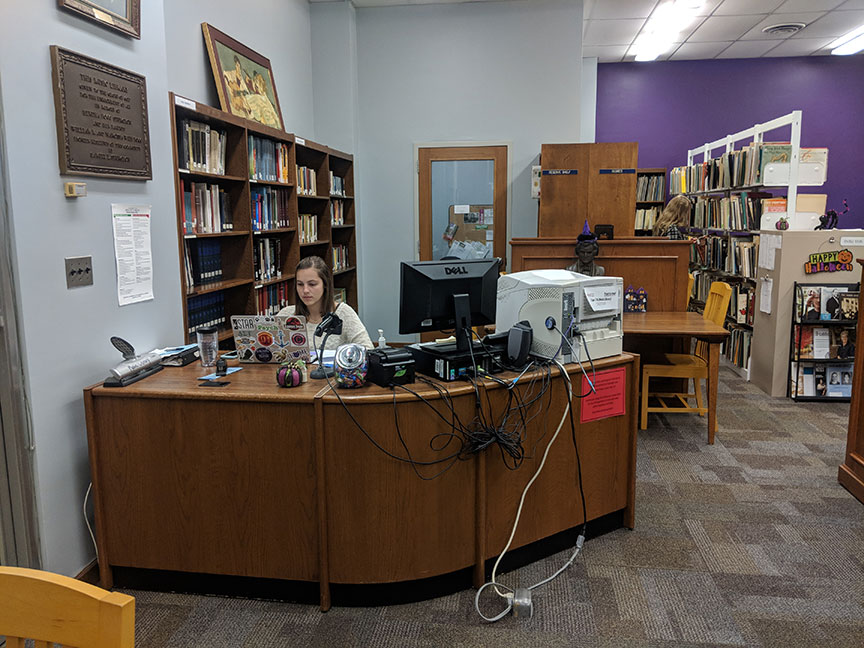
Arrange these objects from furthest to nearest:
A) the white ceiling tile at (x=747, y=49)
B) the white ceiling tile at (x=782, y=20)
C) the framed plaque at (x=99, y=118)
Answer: the white ceiling tile at (x=747, y=49) < the white ceiling tile at (x=782, y=20) < the framed plaque at (x=99, y=118)

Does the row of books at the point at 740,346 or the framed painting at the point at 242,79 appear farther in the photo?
the row of books at the point at 740,346

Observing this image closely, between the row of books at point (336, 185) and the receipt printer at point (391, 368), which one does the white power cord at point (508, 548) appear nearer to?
the receipt printer at point (391, 368)

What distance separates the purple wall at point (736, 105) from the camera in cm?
856

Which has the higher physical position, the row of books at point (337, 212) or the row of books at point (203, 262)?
the row of books at point (337, 212)

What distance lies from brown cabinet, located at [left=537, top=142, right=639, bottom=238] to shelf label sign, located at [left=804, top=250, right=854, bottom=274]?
1.40m

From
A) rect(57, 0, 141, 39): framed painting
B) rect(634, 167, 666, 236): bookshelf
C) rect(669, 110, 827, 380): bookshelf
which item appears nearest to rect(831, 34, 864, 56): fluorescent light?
rect(669, 110, 827, 380): bookshelf

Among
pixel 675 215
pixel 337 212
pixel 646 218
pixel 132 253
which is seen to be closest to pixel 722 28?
pixel 646 218

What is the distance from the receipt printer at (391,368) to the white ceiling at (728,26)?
4.96 m

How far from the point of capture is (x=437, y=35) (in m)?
6.37

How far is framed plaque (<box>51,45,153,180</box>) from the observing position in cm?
235

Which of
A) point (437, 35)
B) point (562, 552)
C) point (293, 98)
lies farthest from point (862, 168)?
point (562, 552)

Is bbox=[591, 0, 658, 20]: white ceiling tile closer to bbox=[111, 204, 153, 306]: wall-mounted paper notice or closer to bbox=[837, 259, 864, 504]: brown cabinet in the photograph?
bbox=[837, 259, 864, 504]: brown cabinet

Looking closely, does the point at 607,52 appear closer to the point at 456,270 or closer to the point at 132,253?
the point at 456,270

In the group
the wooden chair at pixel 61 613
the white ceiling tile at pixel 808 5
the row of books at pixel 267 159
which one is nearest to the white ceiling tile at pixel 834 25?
the white ceiling tile at pixel 808 5
